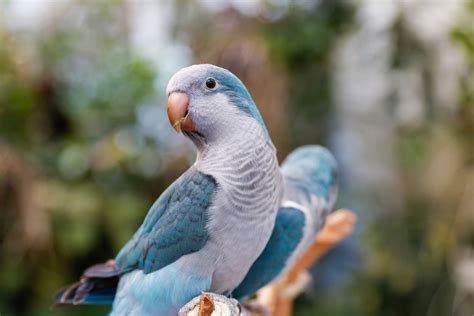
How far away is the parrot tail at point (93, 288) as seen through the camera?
0.58 meters

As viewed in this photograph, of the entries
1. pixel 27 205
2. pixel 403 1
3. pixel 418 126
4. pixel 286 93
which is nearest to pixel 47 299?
pixel 27 205

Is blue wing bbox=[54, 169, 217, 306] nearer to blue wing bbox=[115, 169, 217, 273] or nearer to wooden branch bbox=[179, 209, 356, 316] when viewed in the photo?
blue wing bbox=[115, 169, 217, 273]

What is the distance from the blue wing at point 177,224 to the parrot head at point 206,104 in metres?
0.05

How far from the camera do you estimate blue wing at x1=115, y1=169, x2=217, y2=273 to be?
Result: 0.50m

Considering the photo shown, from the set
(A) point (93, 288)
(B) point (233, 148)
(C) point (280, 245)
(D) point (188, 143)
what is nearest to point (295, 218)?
(C) point (280, 245)

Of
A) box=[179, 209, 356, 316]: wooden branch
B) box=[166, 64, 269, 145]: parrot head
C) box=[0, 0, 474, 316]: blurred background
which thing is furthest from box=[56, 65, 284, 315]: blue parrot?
box=[0, 0, 474, 316]: blurred background

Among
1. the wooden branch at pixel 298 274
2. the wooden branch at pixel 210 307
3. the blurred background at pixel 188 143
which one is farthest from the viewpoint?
the blurred background at pixel 188 143

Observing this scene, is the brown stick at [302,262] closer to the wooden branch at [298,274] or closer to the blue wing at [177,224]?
the wooden branch at [298,274]

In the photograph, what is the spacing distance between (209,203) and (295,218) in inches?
5.6

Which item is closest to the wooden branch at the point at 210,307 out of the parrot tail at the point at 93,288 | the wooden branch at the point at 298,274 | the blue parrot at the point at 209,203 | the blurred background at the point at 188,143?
the blue parrot at the point at 209,203

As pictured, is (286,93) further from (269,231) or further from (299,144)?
(269,231)

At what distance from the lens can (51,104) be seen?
1779mm

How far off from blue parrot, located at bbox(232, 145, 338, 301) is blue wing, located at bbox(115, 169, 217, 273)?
0.13m

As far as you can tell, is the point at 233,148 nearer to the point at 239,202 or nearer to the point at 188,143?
the point at 239,202
